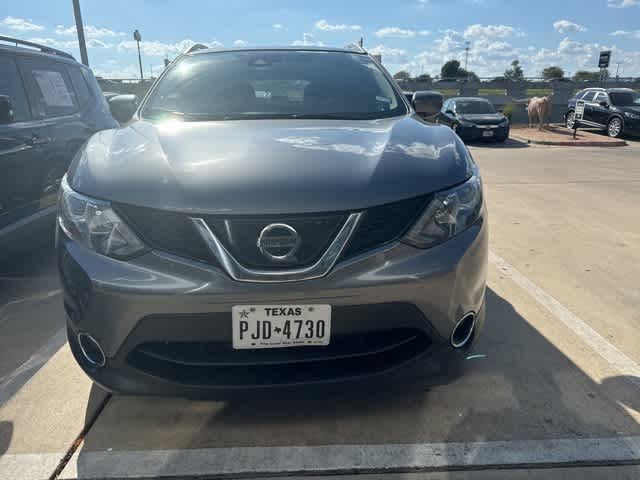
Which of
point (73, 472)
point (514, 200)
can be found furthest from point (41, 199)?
point (514, 200)

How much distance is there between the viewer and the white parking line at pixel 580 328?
2520mm

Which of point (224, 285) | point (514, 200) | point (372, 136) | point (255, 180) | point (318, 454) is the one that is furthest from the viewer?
point (514, 200)

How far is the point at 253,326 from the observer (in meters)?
1.74

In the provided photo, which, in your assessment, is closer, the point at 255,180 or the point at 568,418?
the point at 255,180

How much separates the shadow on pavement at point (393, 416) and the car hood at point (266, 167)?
70cm

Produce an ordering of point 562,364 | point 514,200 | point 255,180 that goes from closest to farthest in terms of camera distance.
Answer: point 255,180
point 562,364
point 514,200

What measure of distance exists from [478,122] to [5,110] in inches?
529

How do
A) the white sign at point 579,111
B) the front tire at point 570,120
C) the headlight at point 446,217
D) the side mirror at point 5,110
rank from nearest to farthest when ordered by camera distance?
the headlight at point 446,217
the side mirror at point 5,110
the white sign at point 579,111
the front tire at point 570,120

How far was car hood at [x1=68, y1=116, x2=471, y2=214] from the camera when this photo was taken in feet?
5.76

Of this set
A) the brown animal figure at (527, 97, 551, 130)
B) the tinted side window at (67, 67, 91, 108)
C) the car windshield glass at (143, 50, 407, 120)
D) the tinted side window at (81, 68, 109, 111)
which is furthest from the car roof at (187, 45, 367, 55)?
the brown animal figure at (527, 97, 551, 130)

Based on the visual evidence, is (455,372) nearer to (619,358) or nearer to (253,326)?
(253,326)

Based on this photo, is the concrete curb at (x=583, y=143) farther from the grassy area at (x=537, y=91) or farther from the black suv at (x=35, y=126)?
the grassy area at (x=537, y=91)

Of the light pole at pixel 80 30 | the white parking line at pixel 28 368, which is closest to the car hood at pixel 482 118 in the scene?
the light pole at pixel 80 30

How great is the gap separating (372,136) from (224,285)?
99cm
